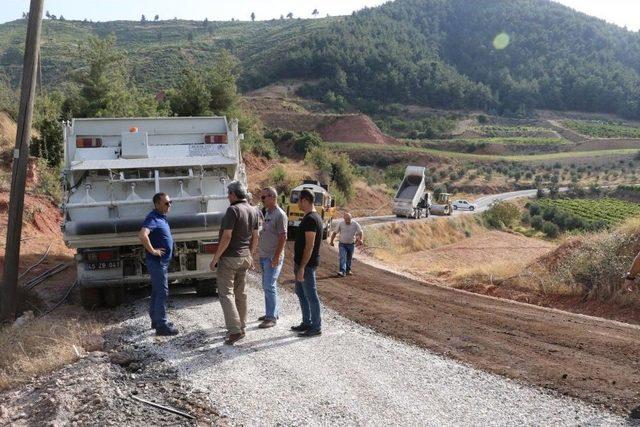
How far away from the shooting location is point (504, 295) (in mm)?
13273

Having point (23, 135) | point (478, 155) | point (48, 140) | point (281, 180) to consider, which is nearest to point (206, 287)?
point (23, 135)

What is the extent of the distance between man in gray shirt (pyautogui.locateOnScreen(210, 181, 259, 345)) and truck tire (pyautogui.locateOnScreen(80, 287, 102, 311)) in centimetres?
336

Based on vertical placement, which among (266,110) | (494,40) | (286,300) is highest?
(494,40)

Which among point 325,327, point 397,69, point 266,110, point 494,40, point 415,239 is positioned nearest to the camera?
point 325,327

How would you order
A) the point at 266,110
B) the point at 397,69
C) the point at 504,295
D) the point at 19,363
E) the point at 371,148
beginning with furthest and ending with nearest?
the point at 397,69
the point at 266,110
the point at 371,148
the point at 504,295
the point at 19,363

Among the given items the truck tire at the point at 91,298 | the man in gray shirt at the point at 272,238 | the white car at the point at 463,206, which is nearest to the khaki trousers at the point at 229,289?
the man in gray shirt at the point at 272,238

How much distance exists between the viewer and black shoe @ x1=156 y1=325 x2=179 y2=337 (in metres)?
8.08

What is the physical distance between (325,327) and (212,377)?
2550 mm

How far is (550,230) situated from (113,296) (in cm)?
4148

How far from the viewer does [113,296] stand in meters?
10.1

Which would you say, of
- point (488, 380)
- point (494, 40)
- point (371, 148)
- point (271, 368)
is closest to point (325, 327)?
point (271, 368)

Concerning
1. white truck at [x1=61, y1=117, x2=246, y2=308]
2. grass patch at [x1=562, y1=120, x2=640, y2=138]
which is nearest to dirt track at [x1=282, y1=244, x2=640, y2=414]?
white truck at [x1=61, y1=117, x2=246, y2=308]

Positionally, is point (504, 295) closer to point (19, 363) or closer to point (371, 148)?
point (19, 363)

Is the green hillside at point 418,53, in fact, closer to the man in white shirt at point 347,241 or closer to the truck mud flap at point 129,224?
the man in white shirt at point 347,241
